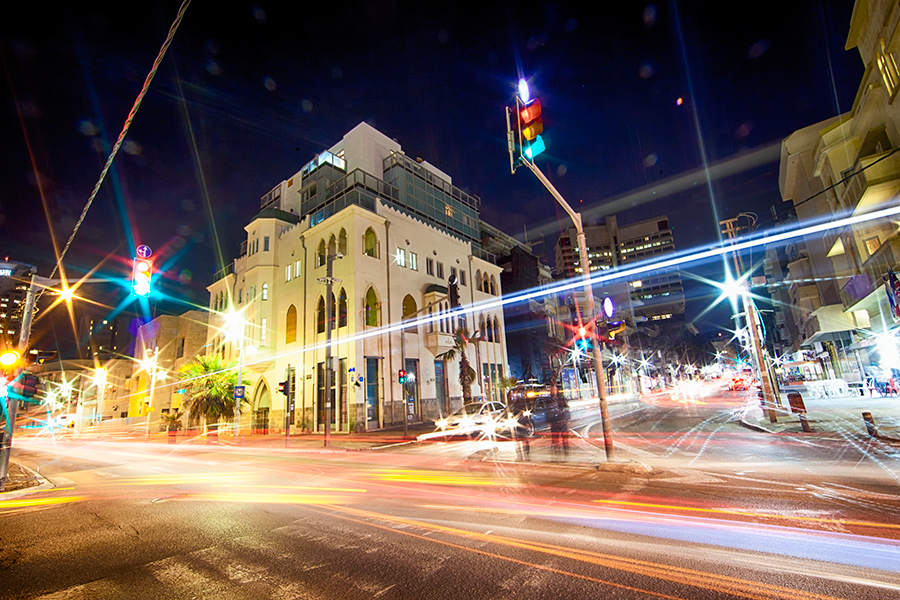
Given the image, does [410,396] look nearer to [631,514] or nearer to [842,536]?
[631,514]

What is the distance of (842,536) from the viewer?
482 cm

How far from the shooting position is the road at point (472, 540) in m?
3.89

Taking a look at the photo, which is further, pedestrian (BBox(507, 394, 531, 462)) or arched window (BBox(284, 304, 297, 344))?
arched window (BBox(284, 304, 297, 344))

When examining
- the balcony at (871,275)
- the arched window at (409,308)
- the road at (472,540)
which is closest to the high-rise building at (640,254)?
the balcony at (871,275)

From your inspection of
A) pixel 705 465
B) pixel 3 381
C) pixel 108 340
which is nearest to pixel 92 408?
pixel 108 340

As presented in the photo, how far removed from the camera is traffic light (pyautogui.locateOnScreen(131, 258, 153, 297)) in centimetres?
781

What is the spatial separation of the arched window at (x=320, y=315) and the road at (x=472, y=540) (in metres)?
20.0

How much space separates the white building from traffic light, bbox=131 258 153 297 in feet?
53.6

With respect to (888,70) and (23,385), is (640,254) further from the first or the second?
(23,385)

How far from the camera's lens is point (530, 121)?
22.8ft

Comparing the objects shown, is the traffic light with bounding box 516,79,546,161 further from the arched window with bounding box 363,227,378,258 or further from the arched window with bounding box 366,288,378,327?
the arched window with bounding box 363,227,378,258

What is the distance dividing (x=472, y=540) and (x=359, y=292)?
78.3 ft

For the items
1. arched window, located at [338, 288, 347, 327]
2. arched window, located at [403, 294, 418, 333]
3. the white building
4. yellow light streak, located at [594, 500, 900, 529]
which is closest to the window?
the white building

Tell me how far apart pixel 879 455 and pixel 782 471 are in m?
3.38
